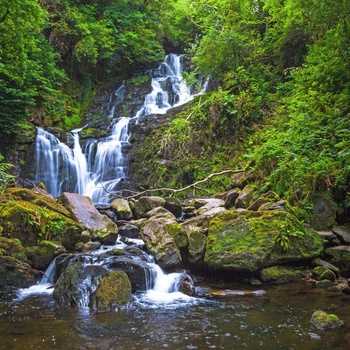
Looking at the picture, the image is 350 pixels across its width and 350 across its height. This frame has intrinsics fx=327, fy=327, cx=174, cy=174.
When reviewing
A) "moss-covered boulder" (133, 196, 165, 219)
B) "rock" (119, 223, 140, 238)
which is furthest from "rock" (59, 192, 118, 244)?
"moss-covered boulder" (133, 196, 165, 219)

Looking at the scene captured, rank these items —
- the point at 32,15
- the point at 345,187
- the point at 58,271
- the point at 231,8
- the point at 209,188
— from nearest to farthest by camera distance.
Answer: the point at 58,271, the point at 345,187, the point at 32,15, the point at 209,188, the point at 231,8

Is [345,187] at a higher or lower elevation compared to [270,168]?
lower

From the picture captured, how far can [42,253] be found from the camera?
290 inches

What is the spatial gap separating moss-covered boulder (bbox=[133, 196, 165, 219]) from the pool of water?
4.24m

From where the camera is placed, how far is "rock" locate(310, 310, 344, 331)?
449 centimetres

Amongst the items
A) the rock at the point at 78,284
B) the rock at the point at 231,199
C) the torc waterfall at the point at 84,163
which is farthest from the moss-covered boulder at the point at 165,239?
the torc waterfall at the point at 84,163

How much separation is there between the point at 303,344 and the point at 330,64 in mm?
8224

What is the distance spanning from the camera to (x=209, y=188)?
42.0 feet

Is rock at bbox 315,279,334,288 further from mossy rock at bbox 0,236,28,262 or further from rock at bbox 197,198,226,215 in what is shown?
mossy rock at bbox 0,236,28,262

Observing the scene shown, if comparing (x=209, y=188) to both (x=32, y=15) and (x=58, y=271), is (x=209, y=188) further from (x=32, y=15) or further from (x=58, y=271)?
(x=32, y=15)

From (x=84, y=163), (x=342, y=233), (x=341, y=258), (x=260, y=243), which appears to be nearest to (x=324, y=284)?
(x=341, y=258)

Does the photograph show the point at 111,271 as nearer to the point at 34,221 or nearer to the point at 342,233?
the point at 34,221

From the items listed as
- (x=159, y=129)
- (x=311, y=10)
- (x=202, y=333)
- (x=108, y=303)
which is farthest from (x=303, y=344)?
(x=159, y=129)

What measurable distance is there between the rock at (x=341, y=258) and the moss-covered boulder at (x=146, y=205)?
5.08 metres
